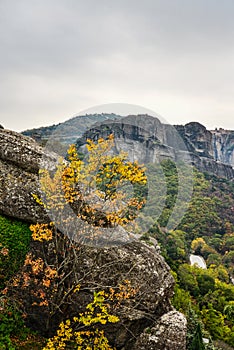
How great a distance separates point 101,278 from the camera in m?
8.26

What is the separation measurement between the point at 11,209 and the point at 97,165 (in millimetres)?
2766

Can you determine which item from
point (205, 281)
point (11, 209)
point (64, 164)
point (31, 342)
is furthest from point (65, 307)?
point (205, 281)

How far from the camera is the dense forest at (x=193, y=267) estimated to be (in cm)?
765

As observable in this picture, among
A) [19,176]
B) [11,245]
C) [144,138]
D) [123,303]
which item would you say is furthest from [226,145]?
[11,245]

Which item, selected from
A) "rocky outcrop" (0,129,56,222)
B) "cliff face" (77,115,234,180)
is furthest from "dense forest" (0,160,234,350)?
"cliff face" (77,115,234,180)

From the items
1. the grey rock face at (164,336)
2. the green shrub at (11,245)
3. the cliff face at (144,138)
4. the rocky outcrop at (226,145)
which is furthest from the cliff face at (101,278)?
the rocky outcrop at (226,145)

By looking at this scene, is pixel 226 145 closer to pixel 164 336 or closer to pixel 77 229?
pixel 164 336

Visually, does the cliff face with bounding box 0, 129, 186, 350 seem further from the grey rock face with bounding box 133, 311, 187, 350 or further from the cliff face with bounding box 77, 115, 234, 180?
the cliff face with bounding box 77, 115, 234, 180

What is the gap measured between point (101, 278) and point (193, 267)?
88.0 ft

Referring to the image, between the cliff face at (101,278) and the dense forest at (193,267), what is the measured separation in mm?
373

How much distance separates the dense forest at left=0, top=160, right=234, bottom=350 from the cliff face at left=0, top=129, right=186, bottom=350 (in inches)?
14.7

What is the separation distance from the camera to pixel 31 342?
25.2 ft

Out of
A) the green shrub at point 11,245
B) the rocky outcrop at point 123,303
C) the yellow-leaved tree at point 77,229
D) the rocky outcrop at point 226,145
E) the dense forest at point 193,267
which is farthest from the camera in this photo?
the rocky outcrop at point 226,145

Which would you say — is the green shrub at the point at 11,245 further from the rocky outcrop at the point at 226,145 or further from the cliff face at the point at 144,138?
the rocky outcrop at the point at 226,145
